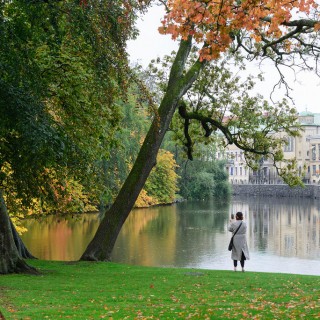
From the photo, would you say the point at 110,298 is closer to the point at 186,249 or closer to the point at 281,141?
the point at 281,141

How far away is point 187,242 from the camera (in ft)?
89.4

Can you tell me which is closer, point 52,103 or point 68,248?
point 52,103

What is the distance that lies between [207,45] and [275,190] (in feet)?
285

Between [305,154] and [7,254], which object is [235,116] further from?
[305,154]

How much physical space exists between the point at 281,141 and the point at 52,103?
8.54 metres

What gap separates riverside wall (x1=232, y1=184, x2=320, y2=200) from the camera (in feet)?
289

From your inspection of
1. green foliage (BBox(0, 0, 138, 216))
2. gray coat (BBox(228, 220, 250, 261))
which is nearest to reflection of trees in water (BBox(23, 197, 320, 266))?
green foliage (BBox(0, 0, 138, 216))

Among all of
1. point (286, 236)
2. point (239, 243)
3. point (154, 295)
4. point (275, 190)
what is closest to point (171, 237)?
point (286, 236)

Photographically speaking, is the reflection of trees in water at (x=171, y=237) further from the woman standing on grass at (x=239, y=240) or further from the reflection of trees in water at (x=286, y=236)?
the woman standing on grass at (x=239, y=240)

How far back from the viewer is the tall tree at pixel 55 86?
361 inches

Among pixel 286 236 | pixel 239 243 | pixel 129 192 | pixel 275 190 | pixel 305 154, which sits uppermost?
pixel 305 154

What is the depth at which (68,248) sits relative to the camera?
24.4 metres

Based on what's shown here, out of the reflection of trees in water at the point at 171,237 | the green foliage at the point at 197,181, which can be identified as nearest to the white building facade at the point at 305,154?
the green foliage at the point at 197,181

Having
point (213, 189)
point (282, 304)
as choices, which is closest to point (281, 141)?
point (282, 304)
